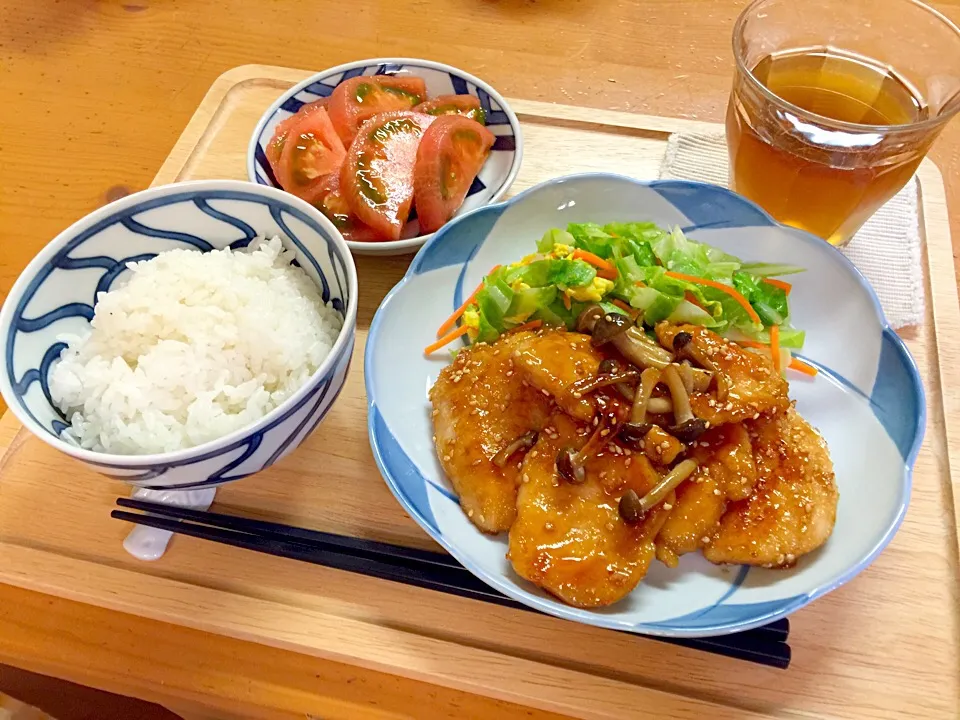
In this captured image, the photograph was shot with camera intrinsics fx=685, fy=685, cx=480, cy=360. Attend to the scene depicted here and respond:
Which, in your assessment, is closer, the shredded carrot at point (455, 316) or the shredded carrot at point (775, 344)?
the shredded carrot at point (775, 344)

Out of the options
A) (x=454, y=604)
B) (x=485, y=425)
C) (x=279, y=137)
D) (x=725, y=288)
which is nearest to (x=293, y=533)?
(x=454, y=604)

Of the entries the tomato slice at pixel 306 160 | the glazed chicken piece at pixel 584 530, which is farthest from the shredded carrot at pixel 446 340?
the tomato slice at pixel 306 160

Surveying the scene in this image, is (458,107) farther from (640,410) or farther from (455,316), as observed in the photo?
(640,410)

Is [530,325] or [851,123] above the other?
[851,123]

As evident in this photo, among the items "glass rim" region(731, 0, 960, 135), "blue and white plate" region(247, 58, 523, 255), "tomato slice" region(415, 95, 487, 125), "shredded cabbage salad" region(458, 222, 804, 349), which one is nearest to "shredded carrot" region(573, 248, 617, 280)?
"shredded cabbage salad" region(458, 222, 804, 349)

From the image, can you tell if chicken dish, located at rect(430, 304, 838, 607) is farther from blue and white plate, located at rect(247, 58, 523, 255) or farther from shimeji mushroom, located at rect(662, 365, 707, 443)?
blue and white plate, located at rect(247, 58, 523, 255)

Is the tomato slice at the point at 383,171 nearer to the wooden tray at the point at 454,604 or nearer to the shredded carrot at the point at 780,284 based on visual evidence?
the wooden tray at the point at 454,604

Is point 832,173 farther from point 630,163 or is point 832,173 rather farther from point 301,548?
point 301,548
